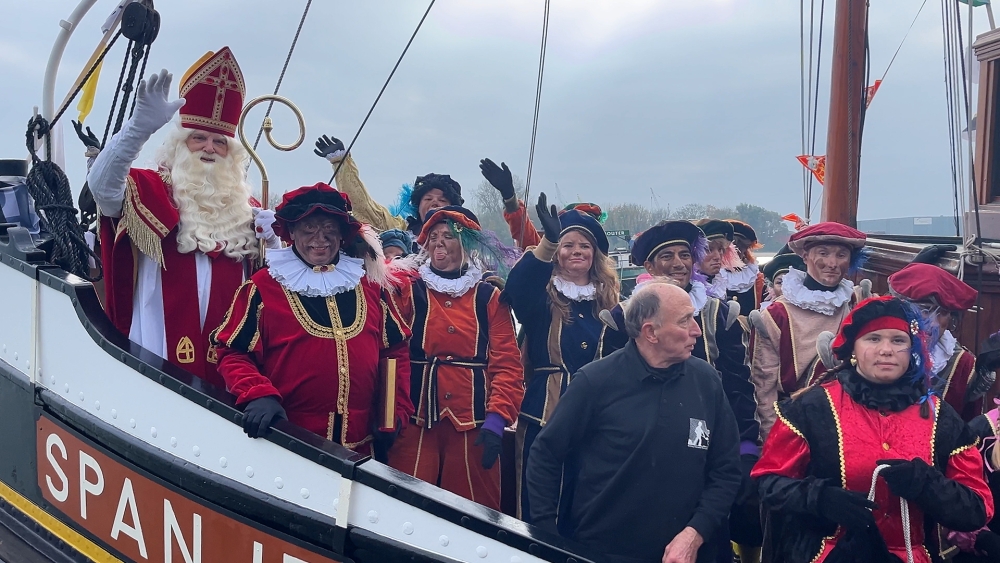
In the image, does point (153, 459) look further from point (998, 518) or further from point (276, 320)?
point (998, 518)

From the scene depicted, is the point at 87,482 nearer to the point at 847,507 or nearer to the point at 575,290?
the point at 575,290

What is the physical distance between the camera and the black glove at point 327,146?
14.1 ft

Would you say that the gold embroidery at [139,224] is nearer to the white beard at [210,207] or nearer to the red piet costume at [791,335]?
the white beard at [210,207]

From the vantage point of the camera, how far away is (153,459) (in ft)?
7.68

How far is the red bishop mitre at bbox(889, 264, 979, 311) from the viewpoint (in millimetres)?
2879

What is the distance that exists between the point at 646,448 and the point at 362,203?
114 inches

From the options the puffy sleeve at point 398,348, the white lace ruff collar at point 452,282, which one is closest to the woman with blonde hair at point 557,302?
the white lace ruff collar at point 452,282

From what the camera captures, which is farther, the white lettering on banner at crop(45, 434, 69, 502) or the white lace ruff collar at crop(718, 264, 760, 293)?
the white lace ruff collar at crop(718, 264, 760, 293)

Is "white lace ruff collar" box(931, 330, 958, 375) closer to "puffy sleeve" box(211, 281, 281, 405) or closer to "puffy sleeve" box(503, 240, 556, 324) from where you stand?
"puffy sleeve" box(503, 240, 556, 324)

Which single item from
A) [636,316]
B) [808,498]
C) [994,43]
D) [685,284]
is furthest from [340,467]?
[994,43]

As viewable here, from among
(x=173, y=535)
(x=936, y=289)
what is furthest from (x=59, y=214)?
(x=936, y=289)

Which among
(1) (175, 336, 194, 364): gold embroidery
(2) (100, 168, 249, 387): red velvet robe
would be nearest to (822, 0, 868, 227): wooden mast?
(2) (100, 168, 249, 387): red velvet robe

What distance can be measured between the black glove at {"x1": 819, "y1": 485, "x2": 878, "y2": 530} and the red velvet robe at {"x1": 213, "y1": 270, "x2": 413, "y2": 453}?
1.51 metres

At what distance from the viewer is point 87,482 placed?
2615mm
